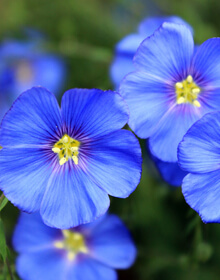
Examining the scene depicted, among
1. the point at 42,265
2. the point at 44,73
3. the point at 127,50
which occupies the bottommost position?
the point at 42,265

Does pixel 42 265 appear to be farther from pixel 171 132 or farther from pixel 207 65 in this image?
pixel 207 65

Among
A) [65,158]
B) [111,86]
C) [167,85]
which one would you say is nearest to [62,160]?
[65,158]

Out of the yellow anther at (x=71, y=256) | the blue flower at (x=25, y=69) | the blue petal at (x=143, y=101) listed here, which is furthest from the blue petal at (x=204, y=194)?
the blue flower at (x=25, y=69)

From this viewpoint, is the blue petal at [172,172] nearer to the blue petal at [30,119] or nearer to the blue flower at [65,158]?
the blue flower at [65,158]

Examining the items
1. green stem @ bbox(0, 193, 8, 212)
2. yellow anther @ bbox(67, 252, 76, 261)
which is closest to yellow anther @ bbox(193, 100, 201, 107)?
green stem @ bbox(0, 193, 8, 212)

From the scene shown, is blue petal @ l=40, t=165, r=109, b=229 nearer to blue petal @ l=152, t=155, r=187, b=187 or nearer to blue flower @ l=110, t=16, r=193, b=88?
blue petal @ l=152, t=155, r=187, b=187

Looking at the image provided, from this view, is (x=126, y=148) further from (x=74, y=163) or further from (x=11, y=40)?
(x=11, y=40)
